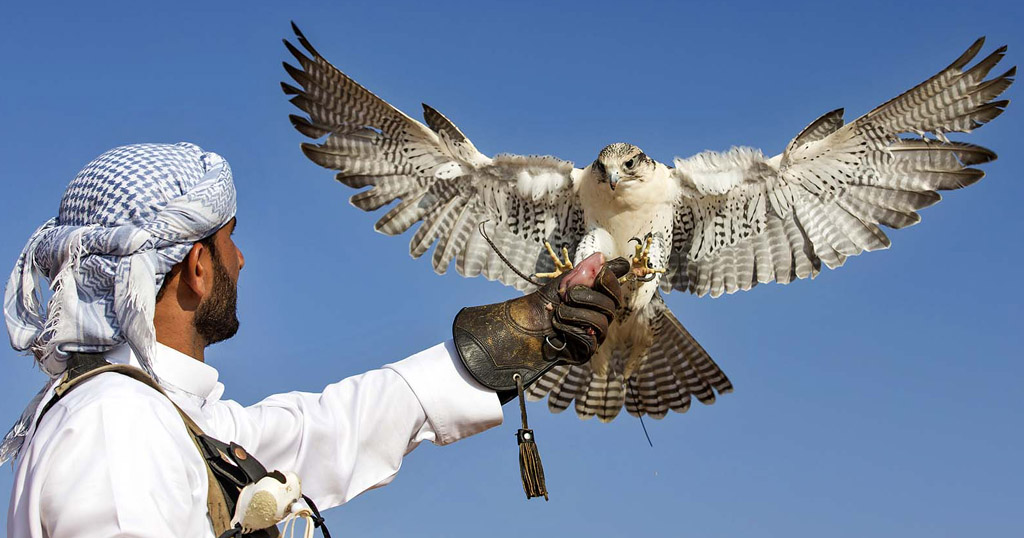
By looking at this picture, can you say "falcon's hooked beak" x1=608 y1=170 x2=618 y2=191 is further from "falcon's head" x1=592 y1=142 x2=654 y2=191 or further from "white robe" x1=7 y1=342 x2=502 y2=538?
"white robe" x1=7 y1=342 x2=502 y2=538

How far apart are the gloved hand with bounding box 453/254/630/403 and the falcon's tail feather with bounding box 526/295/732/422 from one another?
382 centimetres

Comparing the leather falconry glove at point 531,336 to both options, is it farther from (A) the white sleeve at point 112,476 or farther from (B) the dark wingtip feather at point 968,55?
(B) the dark wingtip feather at point 968,55

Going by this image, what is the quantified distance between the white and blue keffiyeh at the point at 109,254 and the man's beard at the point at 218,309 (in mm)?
110

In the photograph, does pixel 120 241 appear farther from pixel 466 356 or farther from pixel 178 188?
pixel 466 356

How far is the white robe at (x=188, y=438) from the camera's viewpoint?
160 cm

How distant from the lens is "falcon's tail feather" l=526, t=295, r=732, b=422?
20.9 ft

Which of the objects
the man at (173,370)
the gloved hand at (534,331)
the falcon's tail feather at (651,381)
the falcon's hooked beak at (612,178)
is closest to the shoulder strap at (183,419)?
the man at (173,370)

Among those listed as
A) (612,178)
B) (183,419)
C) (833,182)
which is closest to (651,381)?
(612,178)

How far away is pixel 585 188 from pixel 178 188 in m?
3.99

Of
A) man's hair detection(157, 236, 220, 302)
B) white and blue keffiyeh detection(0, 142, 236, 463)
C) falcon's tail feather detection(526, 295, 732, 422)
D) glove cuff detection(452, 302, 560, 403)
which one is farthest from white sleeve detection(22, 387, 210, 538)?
falcon's tail feather detection(526, 295, 732, 422)

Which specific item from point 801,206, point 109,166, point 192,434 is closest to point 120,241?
point 109,166

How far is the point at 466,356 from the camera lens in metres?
2.41

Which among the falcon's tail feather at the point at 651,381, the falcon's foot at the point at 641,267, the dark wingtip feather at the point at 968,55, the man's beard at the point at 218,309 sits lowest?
the falcon's tail feather at the point at 651,381

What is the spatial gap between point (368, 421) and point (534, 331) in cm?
45
